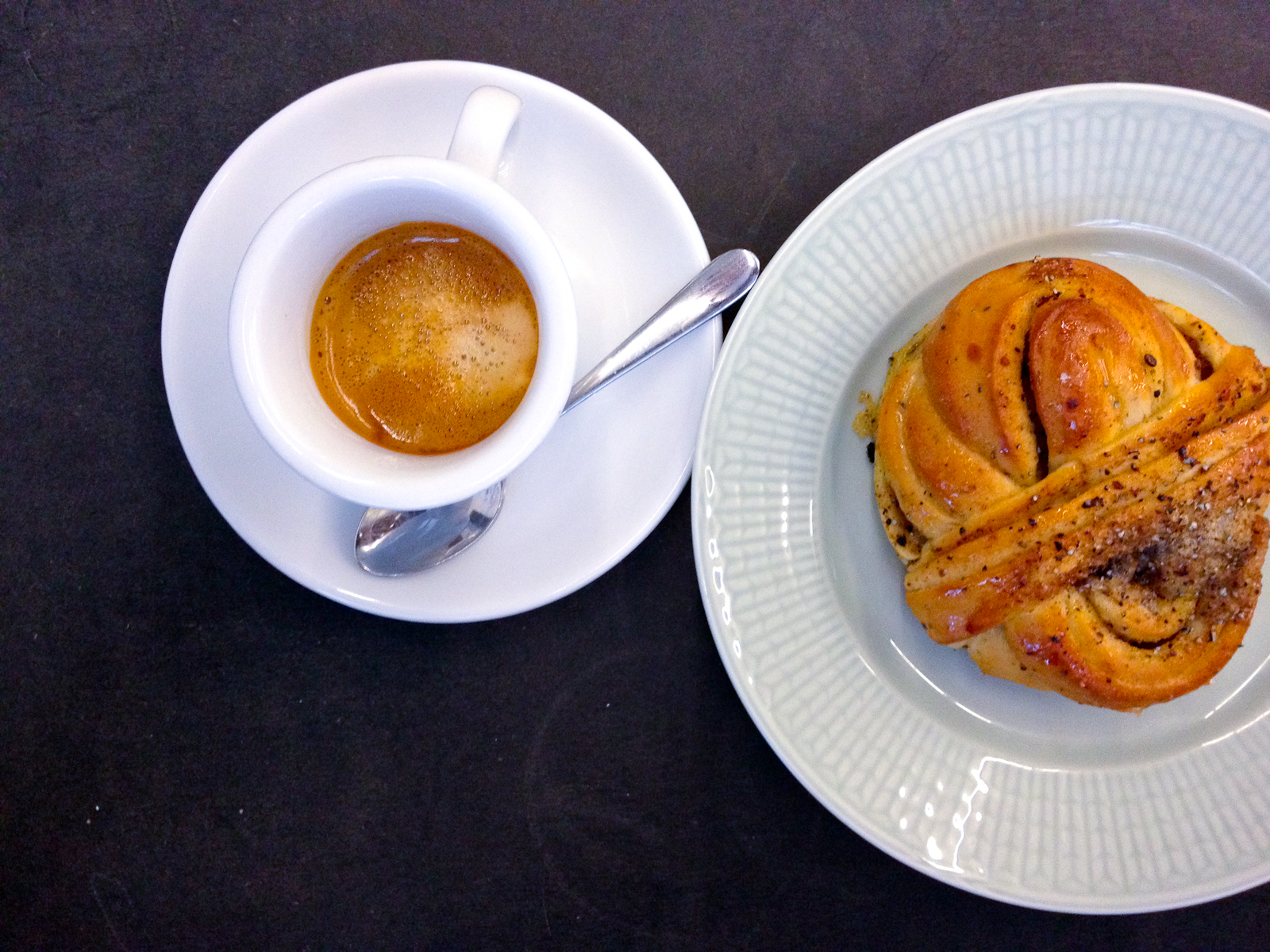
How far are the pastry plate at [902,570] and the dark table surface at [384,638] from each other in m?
0.19

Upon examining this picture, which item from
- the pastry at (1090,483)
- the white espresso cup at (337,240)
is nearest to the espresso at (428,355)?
the white espresso cup at (337,240)

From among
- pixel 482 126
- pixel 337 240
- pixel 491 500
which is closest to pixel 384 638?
pixel 491 500

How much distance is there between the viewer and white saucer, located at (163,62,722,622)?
106 centimetres

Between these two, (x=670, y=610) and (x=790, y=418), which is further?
(x=670, y=610)

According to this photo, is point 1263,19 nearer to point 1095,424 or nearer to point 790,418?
point 1095,424

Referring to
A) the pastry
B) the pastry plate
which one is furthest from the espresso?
the pastry

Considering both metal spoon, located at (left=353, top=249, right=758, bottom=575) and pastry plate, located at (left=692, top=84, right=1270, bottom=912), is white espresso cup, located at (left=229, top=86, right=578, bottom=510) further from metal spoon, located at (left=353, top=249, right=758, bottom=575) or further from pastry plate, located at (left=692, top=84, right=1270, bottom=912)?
pastry plate, located at (left=692, top=84, right=1270, bottom=912)

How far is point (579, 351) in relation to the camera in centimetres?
112

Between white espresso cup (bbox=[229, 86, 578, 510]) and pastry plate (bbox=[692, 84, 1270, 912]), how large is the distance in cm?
27

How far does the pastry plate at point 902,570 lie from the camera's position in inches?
43.3

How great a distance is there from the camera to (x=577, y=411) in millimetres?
1122

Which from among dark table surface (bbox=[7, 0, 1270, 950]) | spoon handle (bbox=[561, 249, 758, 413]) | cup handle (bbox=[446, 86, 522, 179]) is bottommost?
dark table surface (bbox=[7, 0, 1270, 950])

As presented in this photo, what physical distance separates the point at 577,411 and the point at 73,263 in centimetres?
87

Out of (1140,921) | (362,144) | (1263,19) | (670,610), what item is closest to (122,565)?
(362,144)
